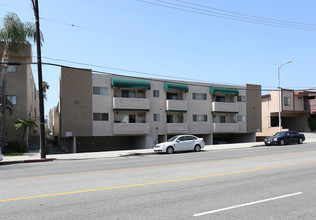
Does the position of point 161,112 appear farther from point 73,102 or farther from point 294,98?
point 294,98

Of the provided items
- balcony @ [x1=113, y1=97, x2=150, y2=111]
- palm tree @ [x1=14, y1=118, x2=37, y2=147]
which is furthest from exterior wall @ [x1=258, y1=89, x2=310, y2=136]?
palm tree @ [x1=14, y1=118, x2=37, y2=147]

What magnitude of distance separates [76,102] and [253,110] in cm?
2645

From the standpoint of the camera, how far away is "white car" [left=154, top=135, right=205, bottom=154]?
851 inches

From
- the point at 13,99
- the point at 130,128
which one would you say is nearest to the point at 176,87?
the point at 130,128

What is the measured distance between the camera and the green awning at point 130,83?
3022cm

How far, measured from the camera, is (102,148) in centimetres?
3550

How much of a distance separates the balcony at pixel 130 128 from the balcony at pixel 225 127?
418 inches

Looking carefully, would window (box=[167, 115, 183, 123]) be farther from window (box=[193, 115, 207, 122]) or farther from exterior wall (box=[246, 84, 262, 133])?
exterior wall (box=[246, 84, 262, 133])

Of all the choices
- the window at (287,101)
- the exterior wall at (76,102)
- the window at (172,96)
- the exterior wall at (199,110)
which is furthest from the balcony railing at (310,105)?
the exterior wall at (76,102)

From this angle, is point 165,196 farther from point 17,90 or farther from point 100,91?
point 17,90

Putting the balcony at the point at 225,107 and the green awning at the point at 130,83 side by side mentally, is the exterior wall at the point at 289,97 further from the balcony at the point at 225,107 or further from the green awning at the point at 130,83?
the green awning at the point at 130,83

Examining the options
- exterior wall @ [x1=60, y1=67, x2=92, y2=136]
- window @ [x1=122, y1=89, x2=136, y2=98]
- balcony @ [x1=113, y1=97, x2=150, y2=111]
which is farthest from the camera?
window @ [x1=122, y1=89, x2=136, y2=98]

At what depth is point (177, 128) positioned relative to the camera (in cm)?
3403

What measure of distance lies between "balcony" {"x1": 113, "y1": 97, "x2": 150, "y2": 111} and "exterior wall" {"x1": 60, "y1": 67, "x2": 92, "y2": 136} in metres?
2.99
